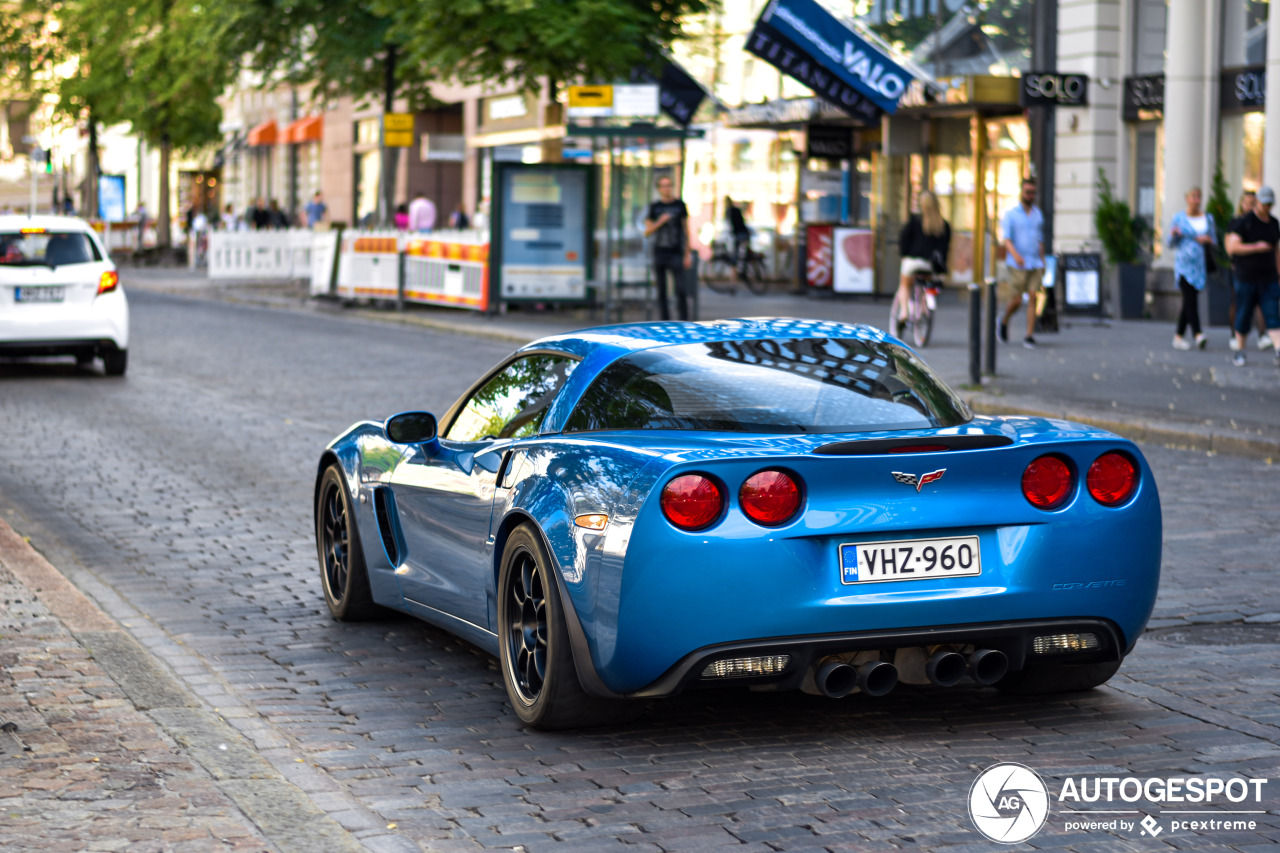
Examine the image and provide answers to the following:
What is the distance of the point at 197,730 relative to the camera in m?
5.34

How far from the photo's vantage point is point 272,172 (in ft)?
229

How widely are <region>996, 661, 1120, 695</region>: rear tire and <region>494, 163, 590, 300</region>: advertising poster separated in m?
21.7

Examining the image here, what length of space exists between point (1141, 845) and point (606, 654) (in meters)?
1.49

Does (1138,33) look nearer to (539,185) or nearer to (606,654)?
(539,185)

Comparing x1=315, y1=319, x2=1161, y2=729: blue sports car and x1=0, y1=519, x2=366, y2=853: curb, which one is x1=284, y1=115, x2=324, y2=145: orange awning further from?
x1=315, y1=319, x2=1161, y2=729: blue sports car

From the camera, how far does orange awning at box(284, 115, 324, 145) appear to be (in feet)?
197

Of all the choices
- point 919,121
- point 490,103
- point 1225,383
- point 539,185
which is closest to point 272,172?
point 490,103

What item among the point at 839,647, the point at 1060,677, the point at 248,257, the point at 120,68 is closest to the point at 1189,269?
the point at 1060,677

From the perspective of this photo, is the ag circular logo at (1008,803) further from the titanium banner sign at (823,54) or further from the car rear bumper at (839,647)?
the titanium banner sign at (823,54)

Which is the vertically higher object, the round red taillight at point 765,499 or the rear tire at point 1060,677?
the round red taillight at point 765,499

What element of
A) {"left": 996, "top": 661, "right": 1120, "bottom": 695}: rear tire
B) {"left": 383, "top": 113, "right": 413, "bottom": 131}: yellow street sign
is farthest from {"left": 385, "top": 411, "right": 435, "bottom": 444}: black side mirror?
{"left": 383, "top": 113, "right": 413, "bottom": 131}: yellow street sign

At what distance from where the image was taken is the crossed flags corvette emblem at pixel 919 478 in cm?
512

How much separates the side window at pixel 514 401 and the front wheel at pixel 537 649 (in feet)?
1.75

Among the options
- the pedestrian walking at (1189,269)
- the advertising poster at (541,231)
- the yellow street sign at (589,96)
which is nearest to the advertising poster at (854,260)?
the advertising poster at (541,231)
